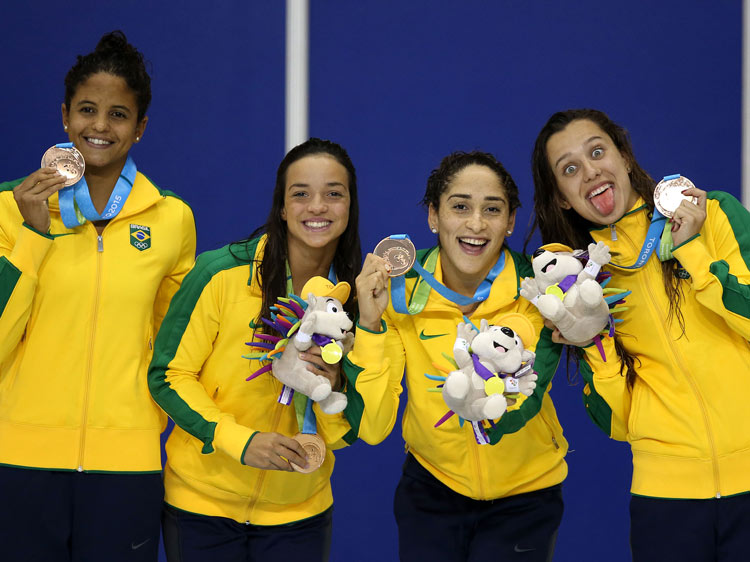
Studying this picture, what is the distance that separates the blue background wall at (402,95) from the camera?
358cm

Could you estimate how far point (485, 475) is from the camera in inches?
84.7

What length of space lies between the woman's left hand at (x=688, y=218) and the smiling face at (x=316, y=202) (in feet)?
2.88

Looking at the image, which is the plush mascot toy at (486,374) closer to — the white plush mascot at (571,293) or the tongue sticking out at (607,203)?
the white plush mascot at (571,293)

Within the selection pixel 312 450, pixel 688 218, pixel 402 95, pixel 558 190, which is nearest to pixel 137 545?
pixel 312 450

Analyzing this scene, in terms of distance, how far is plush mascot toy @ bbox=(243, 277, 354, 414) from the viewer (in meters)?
2.04

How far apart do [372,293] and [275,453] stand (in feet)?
1.59

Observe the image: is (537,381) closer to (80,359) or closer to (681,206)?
(681,206)

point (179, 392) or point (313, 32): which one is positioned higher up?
point (313, 32)

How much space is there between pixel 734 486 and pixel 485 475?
2.02 ft

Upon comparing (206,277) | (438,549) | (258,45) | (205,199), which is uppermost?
(258,45)

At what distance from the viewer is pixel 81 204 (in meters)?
2.28

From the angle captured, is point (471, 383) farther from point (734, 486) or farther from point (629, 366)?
point (734, 486)

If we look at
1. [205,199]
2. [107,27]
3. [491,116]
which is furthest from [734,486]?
[107,27]

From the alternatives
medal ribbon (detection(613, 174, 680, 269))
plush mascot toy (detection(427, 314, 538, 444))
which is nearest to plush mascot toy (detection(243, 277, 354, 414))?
plush mascot toy (detection(427, 314, 538, 444))
